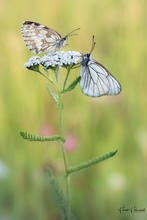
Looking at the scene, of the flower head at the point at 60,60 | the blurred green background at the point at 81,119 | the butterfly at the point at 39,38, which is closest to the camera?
the flower head at the point at 60,60

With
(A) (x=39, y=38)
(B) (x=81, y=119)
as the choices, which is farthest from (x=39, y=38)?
(B) (x=81, y=119)

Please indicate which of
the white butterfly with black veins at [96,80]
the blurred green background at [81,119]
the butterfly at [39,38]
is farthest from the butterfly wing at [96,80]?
the blurred green background at [81,119]

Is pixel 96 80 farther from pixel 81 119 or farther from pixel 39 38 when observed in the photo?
pixel 81 119

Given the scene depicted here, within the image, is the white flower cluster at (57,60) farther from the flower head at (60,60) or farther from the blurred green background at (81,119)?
the blurred green background at (81,119)

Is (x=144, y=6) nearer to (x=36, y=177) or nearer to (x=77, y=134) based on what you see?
(x=77, y=134)

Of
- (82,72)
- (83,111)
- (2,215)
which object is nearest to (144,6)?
(83,111)

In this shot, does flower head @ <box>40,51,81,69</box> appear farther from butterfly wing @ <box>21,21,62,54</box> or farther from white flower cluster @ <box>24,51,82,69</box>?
butterfly wing @ <box>21,21,62,54</box>

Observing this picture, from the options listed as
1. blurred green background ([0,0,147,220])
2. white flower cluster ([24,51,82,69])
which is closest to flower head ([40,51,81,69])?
white flower cluster ([24,51,82,69])
